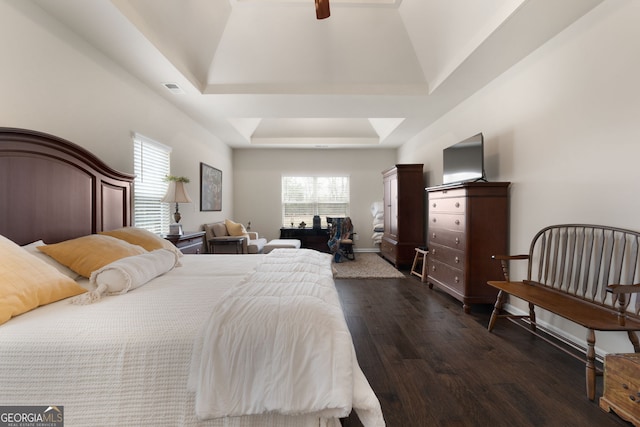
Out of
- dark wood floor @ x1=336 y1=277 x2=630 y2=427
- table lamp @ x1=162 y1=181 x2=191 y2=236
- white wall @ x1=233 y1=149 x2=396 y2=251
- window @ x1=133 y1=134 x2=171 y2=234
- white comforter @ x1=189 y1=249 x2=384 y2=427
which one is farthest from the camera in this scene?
white wall @ x1=233 y1=149 x2=396 y2=251

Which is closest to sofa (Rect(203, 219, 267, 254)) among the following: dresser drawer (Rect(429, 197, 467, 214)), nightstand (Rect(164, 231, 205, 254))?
nightstand (Rect(164, 231, 205, 254))

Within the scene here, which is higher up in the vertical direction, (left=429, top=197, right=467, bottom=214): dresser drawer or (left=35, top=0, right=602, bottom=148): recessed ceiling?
(left=35, top=0, right=602, bottom=148): recessed ceiling

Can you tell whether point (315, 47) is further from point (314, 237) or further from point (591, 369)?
point (314, 237)

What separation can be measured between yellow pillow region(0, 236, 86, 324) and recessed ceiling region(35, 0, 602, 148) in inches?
76.1

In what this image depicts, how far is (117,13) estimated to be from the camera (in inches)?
84.1

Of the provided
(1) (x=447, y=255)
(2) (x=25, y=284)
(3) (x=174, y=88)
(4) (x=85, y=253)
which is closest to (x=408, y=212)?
(1) (x=447, y=255)

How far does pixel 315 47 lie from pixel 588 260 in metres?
3.49

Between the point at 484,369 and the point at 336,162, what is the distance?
19.2 feet

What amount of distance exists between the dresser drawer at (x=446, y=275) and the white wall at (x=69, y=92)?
4.00 m

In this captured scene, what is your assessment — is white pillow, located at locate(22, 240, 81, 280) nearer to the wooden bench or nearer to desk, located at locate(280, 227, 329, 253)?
the wooden bench

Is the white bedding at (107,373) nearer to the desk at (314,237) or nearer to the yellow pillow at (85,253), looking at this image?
the yellow pillow at (85,253)

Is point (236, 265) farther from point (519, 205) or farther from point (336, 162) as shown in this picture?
point (336, 162)

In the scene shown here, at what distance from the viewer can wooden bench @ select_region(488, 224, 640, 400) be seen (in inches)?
66.0

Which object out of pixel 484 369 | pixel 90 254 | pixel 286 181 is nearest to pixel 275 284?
pixel 90 254
